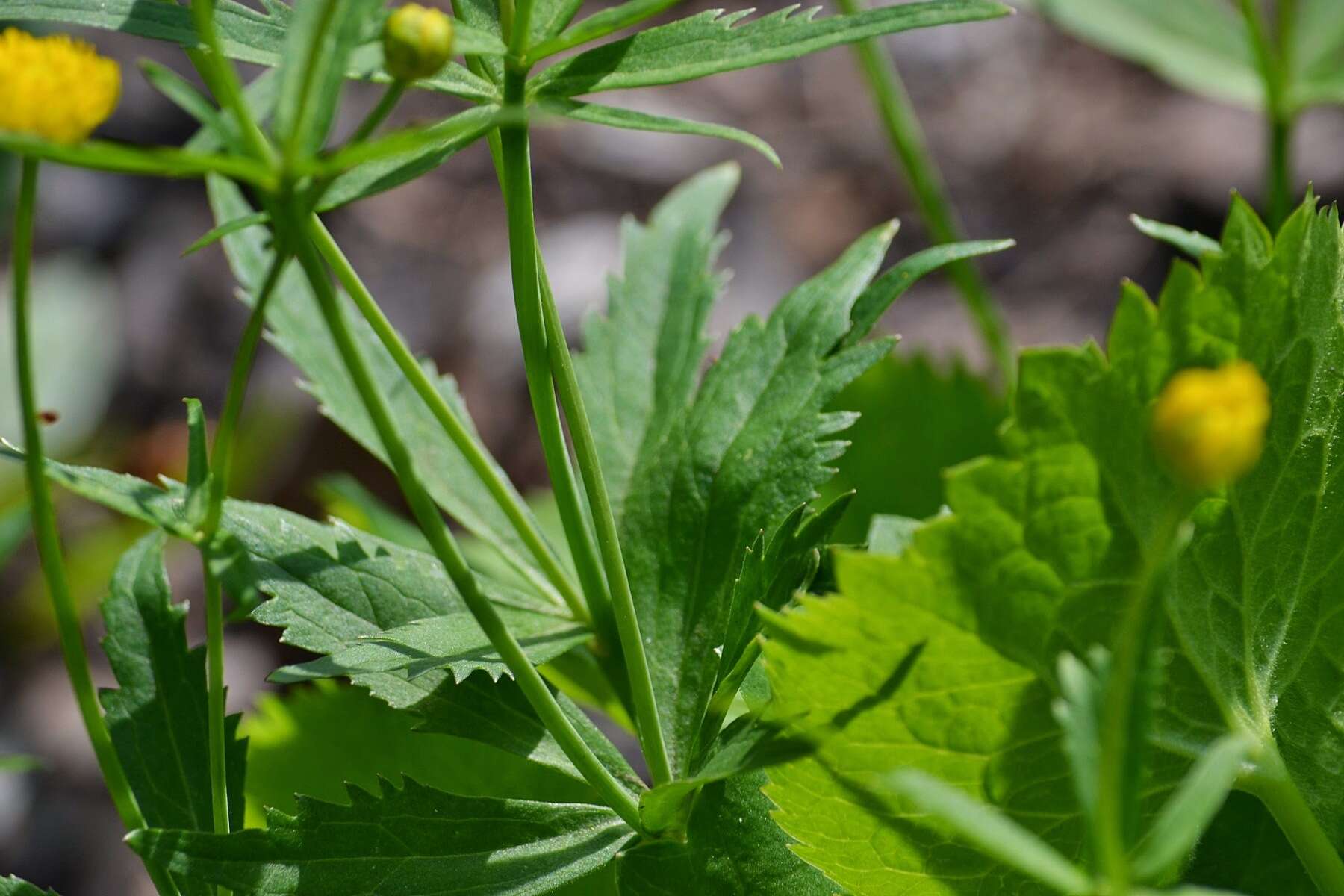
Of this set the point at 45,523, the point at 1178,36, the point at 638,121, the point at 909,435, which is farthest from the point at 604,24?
the point at 1178,36

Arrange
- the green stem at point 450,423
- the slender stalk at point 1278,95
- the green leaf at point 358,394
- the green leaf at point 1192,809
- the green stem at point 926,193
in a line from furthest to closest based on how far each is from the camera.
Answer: the green stem at point 926,193
the slender stalk at point 1278,95
the green leaf at point 358,394
the green stem at point 450,423
the green leaf at point 1192,809

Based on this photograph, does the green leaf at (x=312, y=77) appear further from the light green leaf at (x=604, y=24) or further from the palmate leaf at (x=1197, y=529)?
the palmate leaf at (x=1197, y=529)

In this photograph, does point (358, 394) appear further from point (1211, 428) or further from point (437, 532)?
point (1211, 428)

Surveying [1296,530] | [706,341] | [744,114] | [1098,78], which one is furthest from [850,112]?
[1296,530]

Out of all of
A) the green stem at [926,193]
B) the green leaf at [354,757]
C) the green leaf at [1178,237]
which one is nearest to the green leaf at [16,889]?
the green leaf at [354,757]

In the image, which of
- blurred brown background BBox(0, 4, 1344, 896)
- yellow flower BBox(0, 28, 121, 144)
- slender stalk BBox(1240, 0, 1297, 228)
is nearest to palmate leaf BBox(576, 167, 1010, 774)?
yellow flower BBox(0, 28, 121, 144)

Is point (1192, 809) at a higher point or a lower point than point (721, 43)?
lower
